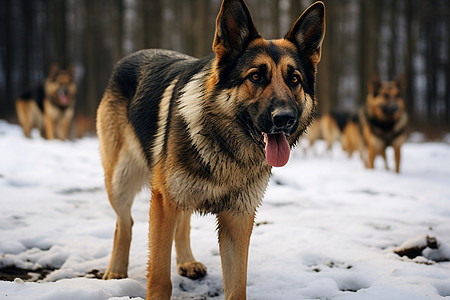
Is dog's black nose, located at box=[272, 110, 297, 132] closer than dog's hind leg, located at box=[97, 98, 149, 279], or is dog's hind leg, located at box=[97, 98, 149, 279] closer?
dog's black nose, located at box=[272, 110, 297, 132]

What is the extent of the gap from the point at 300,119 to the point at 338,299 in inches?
49.5

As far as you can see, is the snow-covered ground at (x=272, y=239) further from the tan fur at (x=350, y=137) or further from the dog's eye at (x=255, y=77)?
the tan fur at (x=350, y=137)

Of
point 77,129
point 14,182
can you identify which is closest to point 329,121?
point 77,129

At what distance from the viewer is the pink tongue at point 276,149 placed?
2.50 meters

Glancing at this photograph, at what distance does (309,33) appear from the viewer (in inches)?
113

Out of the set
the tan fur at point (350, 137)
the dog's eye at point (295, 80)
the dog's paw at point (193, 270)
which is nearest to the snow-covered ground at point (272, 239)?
the dog's paw at point (193, 270)

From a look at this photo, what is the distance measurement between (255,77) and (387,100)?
819cm

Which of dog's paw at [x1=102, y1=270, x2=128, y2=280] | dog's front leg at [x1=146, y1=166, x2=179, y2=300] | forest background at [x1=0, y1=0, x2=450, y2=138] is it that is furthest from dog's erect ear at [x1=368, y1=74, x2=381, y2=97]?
dog's front leg at [x1=146, y1=166, x2=179, y2=300]

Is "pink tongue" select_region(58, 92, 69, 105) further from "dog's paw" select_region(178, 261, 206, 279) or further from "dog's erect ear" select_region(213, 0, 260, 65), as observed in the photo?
"dog's erect ear" select_region(213, 0, 260, 65)

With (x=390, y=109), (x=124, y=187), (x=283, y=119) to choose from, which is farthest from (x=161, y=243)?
(x=390, y=109)

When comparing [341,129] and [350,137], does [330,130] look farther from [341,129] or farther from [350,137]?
[350,137]

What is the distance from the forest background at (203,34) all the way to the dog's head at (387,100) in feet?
12.9

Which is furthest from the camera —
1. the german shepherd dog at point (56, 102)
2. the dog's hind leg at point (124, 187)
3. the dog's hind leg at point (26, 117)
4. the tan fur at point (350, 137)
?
the dog's hind leg at point (26, 117)

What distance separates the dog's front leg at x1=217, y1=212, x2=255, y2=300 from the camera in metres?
2.80
